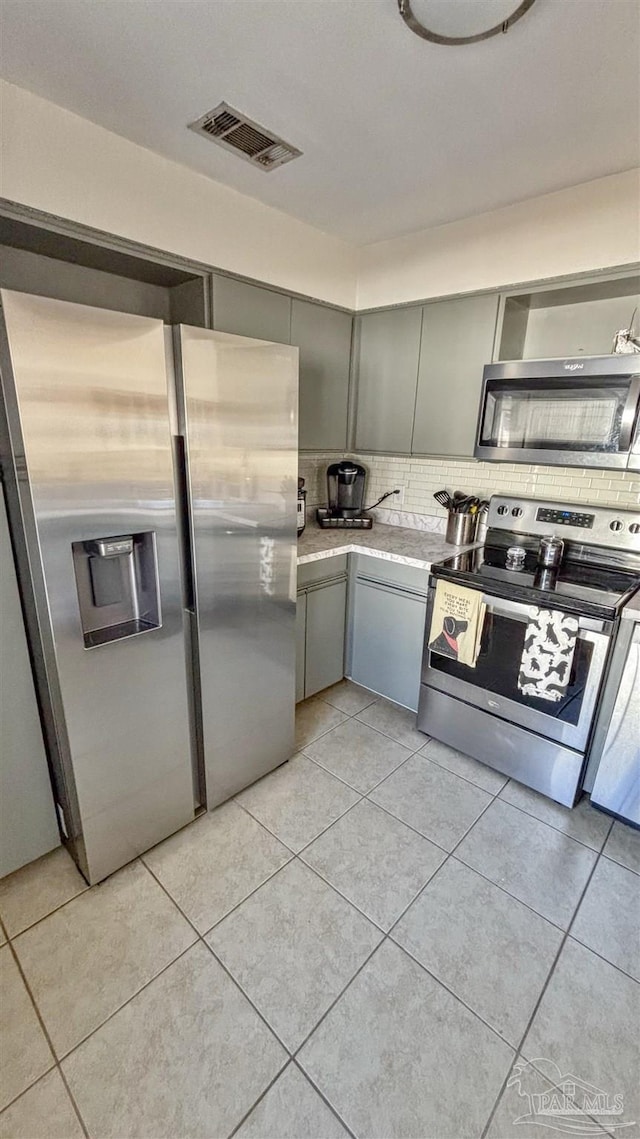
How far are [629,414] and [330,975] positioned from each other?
220 cm

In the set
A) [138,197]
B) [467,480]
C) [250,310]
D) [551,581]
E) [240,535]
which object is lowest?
[551,581]

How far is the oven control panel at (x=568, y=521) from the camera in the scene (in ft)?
7.00

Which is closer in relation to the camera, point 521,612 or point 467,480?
point 521,612

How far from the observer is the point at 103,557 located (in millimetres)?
1442

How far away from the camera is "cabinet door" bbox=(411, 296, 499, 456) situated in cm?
233

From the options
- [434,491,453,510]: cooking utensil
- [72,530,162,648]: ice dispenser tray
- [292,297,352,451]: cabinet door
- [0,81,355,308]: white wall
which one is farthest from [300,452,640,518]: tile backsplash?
[72,530,162,648]: ice dispenser tray

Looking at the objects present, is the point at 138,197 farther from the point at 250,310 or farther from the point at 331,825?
the point at 331,825

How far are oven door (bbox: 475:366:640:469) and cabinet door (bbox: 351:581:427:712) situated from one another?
0.85 m

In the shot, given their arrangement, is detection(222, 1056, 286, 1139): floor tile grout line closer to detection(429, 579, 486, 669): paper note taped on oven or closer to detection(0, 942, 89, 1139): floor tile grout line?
detection(0, 942, 89, 1139): floor tile grout line

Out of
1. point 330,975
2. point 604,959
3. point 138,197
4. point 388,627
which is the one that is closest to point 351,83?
point 138,197

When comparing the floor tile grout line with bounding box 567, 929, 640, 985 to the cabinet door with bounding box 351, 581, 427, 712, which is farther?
the cabinet door with bounding box 351, 581, 427, 712

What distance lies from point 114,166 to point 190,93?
0.40 meters

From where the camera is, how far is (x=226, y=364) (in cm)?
156

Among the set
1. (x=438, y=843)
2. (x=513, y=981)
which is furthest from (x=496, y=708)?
(x=513, y=981)
